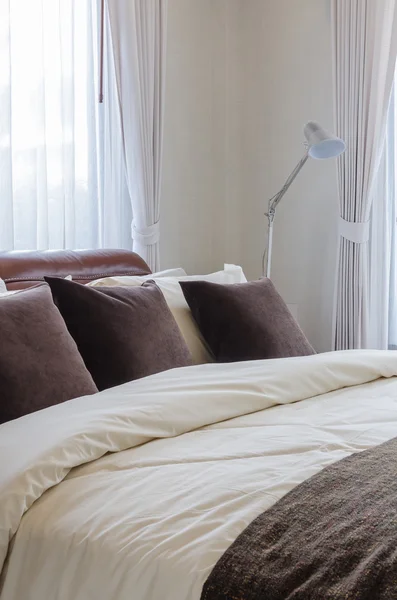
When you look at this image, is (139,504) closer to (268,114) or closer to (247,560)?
(247,560)

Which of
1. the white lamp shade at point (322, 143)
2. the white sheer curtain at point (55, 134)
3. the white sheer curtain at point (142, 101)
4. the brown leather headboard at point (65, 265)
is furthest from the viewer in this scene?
the white sheer curtain at point (142, 101)

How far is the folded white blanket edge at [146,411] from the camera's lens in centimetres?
135

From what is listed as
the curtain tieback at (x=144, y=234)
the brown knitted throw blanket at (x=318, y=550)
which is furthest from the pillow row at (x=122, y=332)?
the brown knitted throw blanket at (x=318, y=550)

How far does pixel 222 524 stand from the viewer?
1188 mm

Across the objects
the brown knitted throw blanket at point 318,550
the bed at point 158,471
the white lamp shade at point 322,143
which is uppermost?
the white lamp shade at point 322,143

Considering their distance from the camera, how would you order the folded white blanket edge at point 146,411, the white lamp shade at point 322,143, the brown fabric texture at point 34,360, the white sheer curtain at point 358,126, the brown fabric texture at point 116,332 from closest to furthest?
the folded white blanket edge at point 146,411
the brown fabric texture at point 34,360
the brown fabric texture at point 116,332
the white lamp shade at point 322,143
the white sheer curtain at point 358,126

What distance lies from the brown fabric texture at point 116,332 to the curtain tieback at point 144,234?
1.35 meters

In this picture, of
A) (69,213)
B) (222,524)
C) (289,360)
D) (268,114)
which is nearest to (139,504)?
(222,524)

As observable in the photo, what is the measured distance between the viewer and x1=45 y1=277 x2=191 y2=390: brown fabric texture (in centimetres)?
219

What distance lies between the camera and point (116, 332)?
2223 mm

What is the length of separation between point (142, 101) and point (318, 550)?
118 inches

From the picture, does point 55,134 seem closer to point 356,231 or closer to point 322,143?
point 322,143

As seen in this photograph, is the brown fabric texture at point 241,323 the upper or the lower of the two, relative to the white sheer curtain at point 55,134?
lower

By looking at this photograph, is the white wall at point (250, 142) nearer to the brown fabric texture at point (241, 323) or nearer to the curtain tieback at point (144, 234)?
the curtain tieback at point (144, 234)
